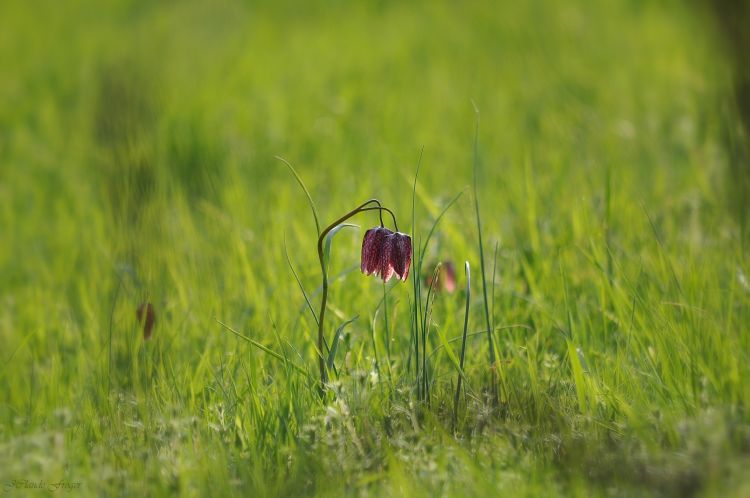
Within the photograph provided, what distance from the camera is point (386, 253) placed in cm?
196

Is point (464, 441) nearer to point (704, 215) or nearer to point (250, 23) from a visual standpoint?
point (704, 215)

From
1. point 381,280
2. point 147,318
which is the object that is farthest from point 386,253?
point 147,318

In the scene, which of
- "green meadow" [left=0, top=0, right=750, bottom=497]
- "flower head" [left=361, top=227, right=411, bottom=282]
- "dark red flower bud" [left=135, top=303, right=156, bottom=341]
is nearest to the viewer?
"green meadow" [left=0, top=0, right=750, bottom=497]

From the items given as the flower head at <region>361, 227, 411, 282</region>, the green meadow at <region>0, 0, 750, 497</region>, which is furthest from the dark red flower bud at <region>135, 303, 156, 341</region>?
the flower head at <region>361, 227, 411, 282</region>

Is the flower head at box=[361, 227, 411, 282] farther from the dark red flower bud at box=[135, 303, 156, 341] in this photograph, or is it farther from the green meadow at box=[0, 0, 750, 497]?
the dark red flower bud at box=[135, 303, 156, 341]

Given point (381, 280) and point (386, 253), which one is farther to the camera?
point (381, 280)

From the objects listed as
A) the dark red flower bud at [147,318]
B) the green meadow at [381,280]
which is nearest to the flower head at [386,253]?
the green meadow at [381,280]

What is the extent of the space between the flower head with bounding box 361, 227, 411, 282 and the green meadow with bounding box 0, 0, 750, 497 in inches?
1.8

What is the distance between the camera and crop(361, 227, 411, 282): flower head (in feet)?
6.40

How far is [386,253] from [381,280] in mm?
409

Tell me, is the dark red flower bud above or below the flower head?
below

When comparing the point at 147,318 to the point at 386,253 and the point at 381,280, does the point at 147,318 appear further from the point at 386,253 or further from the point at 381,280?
the point at 386,253

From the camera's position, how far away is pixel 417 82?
505cm

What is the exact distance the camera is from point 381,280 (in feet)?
7.75
